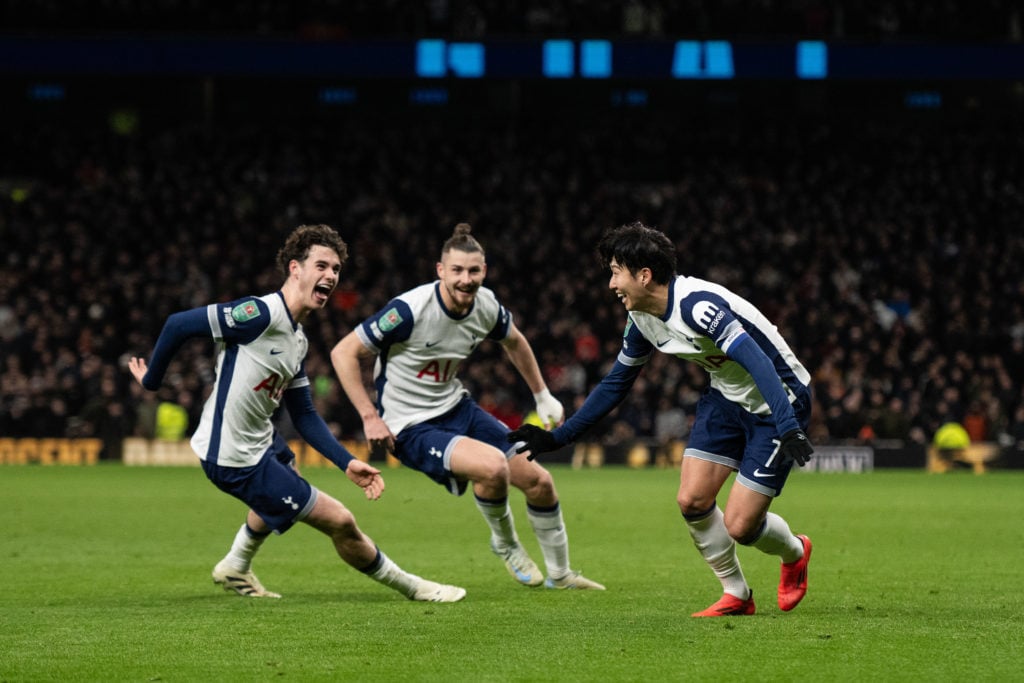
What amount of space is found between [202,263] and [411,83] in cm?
770

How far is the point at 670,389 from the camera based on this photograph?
24.0m

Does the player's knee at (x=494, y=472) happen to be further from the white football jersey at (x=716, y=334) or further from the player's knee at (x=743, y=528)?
the player's knee at (x=743, y=528)

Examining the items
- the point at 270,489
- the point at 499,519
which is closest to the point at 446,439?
the point at 499,519

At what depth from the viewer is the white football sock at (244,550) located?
9234 millimetres

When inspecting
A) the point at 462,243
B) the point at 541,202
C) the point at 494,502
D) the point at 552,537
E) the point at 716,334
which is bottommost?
the point at 552,537

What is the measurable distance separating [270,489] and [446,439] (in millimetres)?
1199

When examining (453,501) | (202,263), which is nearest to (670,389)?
(453,501)

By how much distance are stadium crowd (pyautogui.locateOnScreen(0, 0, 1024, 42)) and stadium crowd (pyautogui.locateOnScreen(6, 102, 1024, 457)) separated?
9.23ft

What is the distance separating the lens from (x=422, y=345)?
935cm

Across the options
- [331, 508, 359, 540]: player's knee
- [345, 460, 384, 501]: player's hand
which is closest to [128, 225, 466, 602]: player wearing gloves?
[331, 508, 359, 540]: player's knee

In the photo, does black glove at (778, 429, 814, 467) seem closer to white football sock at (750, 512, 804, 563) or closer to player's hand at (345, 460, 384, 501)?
white football sock at (750, 512, 804, 563)

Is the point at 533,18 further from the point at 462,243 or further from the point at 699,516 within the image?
the point at 699,516

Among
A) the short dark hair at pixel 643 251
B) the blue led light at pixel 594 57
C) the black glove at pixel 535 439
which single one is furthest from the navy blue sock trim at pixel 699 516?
the blue led light at pixel 594 57

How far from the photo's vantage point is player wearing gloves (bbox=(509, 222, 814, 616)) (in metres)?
7.55
